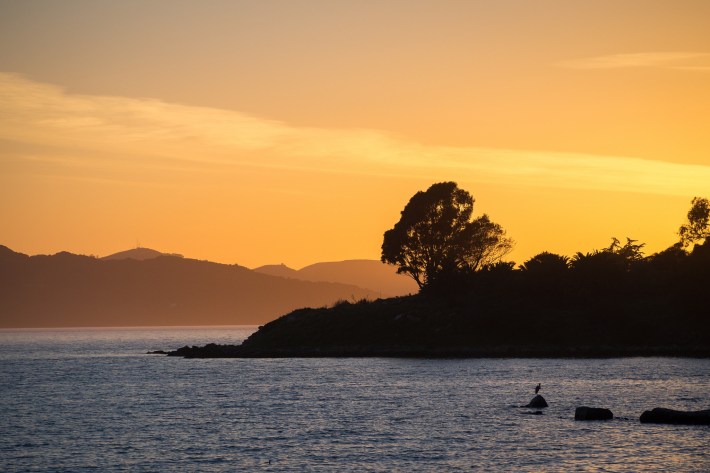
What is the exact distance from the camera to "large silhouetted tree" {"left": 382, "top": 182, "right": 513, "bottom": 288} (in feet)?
514

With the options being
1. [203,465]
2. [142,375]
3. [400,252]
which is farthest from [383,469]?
[400,252]

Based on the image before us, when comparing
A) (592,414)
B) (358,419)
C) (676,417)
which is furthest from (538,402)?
(358,419)

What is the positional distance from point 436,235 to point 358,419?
8810 centimetres

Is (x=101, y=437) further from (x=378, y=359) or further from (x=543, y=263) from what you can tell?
(x=543, y=263)

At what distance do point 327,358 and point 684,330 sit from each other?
53.6 metres

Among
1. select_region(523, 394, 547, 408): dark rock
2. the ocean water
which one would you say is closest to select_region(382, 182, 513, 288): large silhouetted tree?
the ocean water

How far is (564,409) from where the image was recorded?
74562mm

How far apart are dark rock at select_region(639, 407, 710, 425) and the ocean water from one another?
4.04ft

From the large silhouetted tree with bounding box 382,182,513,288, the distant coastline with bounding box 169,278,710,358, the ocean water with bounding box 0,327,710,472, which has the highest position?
the large silhouetted tree with bounding box 382,182,513,288

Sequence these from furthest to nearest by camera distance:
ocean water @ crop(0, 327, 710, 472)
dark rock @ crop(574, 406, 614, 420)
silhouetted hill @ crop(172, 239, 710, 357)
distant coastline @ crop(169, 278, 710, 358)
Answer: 1. silhouetted hill @ crop(172, 239, 710, 357)
2. distant coastline @ crop(169, 278, 710, 358)
3. dark rock @ crop(574, 406, 614, 420)
4. ocean water @ crop(0, 327, 710, 472)

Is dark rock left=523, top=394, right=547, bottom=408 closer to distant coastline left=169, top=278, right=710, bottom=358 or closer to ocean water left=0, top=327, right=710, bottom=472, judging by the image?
ocean water left=0, top=327, right=710, bottom=472

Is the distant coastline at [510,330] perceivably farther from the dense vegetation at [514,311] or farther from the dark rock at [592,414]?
the dark rock at [592,414]

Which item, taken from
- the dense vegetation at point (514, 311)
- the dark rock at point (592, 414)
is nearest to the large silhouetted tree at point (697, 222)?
the dense vegetation at point (514, 311)

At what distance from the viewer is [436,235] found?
515 ft
